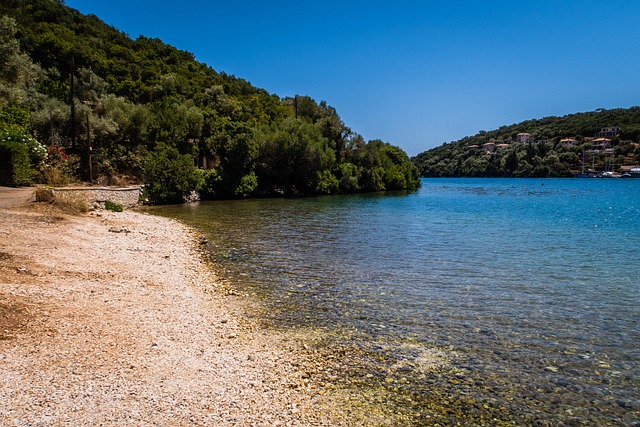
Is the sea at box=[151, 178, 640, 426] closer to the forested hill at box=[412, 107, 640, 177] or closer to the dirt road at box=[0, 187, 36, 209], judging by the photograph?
the dirt road at box=[0, 187, 36, 209]

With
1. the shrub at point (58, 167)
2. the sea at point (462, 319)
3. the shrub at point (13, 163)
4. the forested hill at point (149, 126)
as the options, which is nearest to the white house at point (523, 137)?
the forested hill at point (149, 126)

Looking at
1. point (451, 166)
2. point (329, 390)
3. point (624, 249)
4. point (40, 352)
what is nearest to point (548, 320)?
point (329, 390)

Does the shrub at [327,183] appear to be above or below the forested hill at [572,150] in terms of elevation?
below

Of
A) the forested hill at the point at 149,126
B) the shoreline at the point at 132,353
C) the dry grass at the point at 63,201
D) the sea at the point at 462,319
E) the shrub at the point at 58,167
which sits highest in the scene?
the forested hill at the point at 149,126

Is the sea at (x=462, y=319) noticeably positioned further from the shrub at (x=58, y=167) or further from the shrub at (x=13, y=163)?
the shrub at (x=58, y=167)

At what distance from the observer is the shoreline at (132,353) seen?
4.77 metres

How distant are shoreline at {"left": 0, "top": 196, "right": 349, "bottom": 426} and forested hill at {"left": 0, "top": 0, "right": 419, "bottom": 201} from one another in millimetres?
24913

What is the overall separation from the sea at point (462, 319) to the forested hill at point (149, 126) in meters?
25.9

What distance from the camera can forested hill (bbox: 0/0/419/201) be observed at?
37125mm

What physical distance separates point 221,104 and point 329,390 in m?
70.4

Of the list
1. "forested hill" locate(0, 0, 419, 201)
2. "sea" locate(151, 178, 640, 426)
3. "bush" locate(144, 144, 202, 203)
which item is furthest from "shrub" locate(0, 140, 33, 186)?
"sea" locate(151, 178, 640, 426)

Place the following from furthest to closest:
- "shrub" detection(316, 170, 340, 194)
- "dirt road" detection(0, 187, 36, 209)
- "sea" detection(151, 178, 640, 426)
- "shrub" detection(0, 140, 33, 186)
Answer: "shrub" detection(316, 170, 340, 194) → "shrub" detection(0, 140, 33, 186) → "dirt road" detection(0, 187, 36, 209) → "sea" detection(151, 178, 640, 426)

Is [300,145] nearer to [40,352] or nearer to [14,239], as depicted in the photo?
[14,239]

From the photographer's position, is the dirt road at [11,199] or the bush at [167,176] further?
the bush at [167,176]
